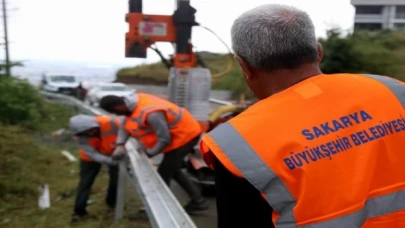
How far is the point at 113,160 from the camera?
671 cm

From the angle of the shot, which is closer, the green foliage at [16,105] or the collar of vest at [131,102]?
the collar of vest at [131,102]

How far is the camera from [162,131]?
22.4 feet

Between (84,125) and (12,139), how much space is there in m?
2.24

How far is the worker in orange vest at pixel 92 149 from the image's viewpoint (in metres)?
6.91

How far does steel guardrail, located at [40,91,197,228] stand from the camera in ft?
12.4

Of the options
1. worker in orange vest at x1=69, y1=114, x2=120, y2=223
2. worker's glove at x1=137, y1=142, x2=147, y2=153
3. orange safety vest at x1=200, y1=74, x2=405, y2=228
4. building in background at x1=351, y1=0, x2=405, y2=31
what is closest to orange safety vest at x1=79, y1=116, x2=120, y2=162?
worker in orange vest at x1=69, y1=114, x2=120, y2=223

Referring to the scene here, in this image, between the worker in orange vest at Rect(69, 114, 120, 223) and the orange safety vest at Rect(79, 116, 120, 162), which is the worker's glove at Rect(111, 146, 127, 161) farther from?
the orange safety vest at Rect(79, 116, 120, 162)

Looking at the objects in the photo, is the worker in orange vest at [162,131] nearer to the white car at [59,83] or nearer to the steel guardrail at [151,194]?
the steel guardrail at [151,194]

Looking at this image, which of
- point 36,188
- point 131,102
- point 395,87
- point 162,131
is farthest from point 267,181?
point 36,188

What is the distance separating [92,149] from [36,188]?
1.60 metres

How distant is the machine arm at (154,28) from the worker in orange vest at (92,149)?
5.26 ft

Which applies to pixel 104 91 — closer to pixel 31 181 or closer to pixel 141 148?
pixel 31 181

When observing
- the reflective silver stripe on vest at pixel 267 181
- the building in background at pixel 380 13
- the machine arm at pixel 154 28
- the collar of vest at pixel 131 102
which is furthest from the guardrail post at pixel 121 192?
the building in background at pixel 380 13

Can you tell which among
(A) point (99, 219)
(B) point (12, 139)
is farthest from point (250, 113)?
(B) point (12, 139)
